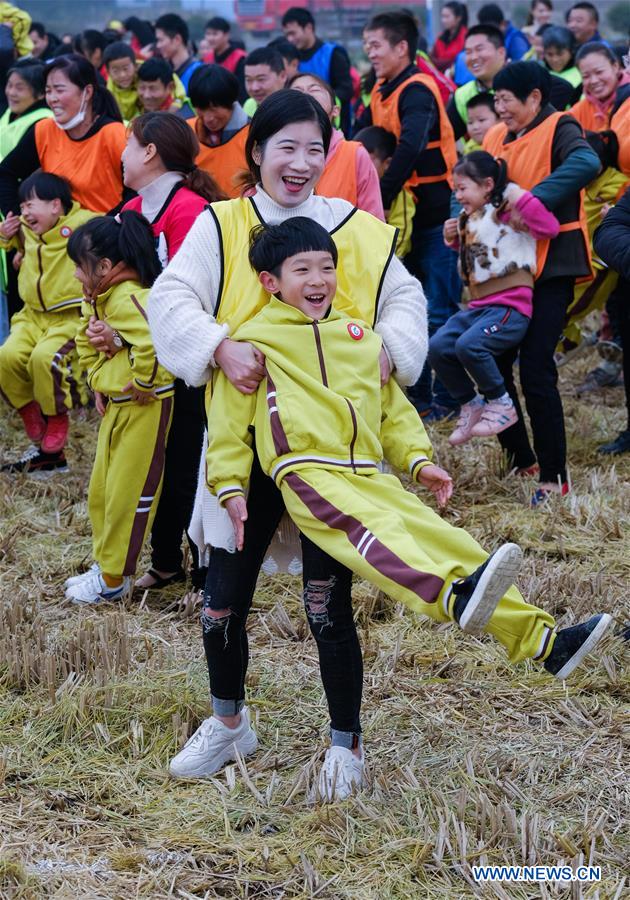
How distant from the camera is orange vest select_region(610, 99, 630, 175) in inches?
238

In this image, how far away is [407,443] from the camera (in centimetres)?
331

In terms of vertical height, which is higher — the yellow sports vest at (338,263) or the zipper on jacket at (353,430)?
the yellow sports vest at (338,263)

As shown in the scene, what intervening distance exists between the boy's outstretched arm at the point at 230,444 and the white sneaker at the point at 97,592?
5.90 ft

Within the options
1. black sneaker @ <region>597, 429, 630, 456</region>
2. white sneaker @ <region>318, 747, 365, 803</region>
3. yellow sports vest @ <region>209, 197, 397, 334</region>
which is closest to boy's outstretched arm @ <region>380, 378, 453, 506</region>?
yellow sports vest @ <region>209, 197, 397, 334</region>

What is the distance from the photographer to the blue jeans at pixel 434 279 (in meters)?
7.15

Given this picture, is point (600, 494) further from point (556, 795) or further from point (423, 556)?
point (423, 556)

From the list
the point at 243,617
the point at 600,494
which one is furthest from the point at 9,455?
the point at 243,617

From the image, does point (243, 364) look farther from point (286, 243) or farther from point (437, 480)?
point (437, 480)

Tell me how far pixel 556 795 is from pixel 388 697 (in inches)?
31.5

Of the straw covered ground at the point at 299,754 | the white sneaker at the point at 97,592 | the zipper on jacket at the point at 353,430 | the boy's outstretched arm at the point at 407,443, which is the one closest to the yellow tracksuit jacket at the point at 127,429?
the white sneaker at the point at 97,592

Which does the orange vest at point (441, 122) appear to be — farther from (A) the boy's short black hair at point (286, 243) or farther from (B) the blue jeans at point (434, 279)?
(A) the boy's short black hair at point (286, 243)

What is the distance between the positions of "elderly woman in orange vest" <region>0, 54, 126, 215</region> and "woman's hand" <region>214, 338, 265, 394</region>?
323cm

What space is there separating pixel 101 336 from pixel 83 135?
1.99 metres

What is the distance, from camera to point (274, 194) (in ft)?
11.0
